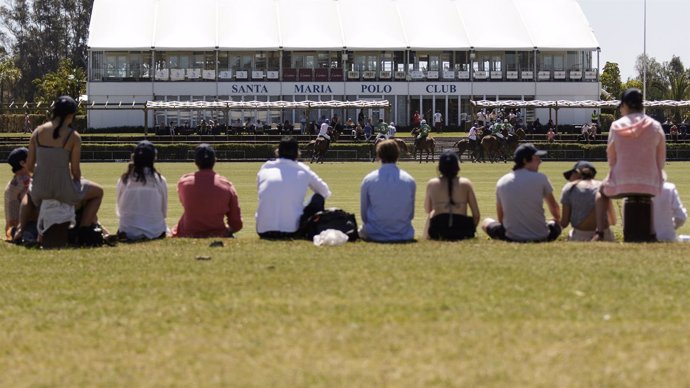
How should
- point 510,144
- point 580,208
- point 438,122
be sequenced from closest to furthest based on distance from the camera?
point 580,208 < point 510,144 < point 438,122

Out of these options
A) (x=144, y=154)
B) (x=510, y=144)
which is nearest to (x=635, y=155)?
(x=144, y=154)

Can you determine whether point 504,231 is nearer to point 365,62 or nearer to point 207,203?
point 207,203

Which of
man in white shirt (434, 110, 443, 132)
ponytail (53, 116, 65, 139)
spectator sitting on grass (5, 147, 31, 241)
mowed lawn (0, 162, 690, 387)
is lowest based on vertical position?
mowed lawn (0, 162, 690, 387)

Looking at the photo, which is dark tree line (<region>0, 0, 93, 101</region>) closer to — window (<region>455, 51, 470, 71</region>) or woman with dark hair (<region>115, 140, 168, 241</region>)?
window (<region>455, 51, 470, 71</region>)

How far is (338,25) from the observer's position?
79.1 m

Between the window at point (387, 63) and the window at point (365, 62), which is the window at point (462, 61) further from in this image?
the window at point (365, 62)

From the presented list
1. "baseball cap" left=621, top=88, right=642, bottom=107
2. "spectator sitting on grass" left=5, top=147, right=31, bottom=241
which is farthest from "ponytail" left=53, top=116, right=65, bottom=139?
"baseball cap" left=621, top=88, right=642, bottom=107

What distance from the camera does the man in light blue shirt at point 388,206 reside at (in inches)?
500

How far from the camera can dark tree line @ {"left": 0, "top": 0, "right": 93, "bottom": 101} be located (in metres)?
116

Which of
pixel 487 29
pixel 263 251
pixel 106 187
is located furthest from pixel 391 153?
pixel 487 29

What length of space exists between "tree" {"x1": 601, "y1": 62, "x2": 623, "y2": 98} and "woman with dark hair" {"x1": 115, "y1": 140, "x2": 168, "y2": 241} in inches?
4214

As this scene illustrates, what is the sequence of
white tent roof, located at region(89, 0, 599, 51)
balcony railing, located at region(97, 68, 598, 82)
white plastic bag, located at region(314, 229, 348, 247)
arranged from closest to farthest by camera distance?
1. white plastic bag, located at region(314, 229, 348, 247)
2. white tent roof, located at region(89, 0, 599, 51)
3. balcony railing, located at region(97, 68, 598, 82)

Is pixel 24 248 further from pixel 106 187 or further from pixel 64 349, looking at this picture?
pixel 106 187

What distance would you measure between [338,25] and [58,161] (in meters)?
67.5
